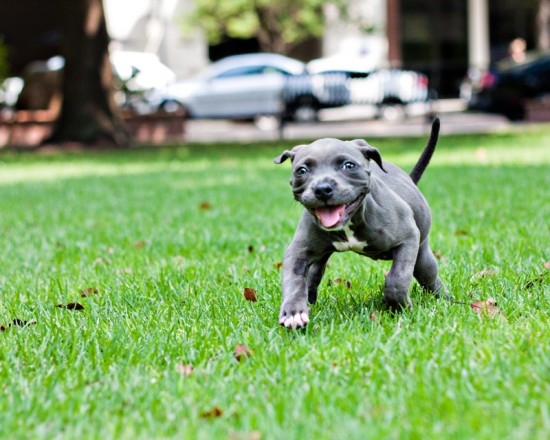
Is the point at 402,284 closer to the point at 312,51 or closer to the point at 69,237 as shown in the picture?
the point at 69,237

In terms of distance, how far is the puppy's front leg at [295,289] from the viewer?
11.1 ft

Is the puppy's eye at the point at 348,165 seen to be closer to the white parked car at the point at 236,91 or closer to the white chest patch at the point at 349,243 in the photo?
the white chest patch at the point at 349,243

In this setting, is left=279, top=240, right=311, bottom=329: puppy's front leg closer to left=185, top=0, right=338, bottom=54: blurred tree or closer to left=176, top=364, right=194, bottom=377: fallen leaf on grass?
left=176, top=364, right=194, bottom=377: fallen leaf on grass

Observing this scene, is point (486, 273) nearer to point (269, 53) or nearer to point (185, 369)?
point (185, 369)

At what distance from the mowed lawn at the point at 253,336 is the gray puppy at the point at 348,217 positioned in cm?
16

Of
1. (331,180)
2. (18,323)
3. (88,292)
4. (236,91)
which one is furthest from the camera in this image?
(236,91)

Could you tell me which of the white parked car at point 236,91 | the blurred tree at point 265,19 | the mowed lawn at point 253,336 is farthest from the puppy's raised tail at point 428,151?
the blurred tree at point 265,19

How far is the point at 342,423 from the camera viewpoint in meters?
2.41

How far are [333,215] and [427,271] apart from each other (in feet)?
2.69

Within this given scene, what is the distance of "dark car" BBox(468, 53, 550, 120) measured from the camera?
19.9 metres

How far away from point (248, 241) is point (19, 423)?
11.2 ft

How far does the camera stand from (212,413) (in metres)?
2.58

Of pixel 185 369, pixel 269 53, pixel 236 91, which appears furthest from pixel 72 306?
pixel 269 53

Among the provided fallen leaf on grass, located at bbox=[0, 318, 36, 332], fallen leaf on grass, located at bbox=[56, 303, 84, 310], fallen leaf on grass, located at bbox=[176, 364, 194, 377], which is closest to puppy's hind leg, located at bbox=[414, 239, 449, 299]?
fallen leaf on grass, located at bbox=[176, 364, 194, 377]
